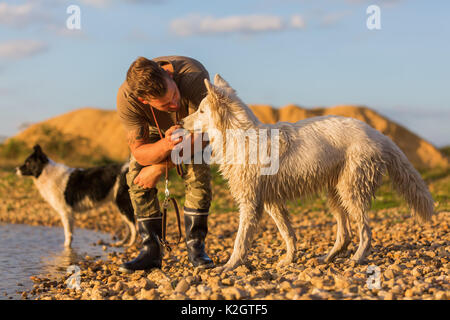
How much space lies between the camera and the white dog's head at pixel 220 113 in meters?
4.58

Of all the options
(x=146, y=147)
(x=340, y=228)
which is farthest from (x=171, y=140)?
(x=340, y=228)

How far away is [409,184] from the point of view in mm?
5383

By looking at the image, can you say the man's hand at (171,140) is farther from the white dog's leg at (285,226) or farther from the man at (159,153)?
the white dog's leg at (285,226)

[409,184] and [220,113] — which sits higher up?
[220,113]

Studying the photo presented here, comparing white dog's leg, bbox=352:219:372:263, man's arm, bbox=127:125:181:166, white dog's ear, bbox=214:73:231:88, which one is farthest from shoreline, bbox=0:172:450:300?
white dog's ear, bbox=214:73:231:88

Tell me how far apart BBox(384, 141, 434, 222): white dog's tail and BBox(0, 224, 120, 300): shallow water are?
4.38m

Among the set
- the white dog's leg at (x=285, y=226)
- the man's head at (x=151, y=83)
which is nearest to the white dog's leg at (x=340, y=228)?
the white dog's leg at (x=285, y=226)

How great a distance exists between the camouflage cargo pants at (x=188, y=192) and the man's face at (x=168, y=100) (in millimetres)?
604

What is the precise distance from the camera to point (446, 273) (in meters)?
4.54

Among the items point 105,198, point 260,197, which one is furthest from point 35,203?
point 260,197

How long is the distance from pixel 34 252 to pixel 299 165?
4.84 meters

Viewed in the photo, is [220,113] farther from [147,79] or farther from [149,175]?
[149,175]
